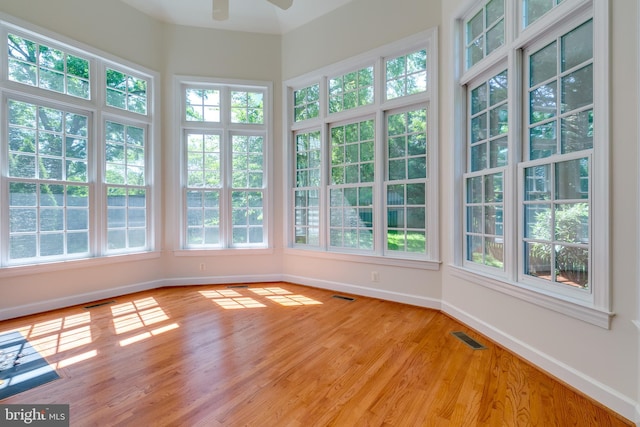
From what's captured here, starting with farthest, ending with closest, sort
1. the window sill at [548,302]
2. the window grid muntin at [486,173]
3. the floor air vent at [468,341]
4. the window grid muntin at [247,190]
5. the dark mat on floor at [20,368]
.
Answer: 1. the window grid muntin at [247,190]
2. the window grid muntin at [486,173]
3. the floor air vent at [468,341]
4. the dark mat on floor at [20,368]
5. the window sill at [548,302]

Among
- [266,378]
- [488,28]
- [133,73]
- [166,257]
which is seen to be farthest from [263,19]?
[266,378]

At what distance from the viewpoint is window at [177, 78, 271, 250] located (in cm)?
446

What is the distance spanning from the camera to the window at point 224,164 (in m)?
4.46

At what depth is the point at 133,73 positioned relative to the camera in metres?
4.10

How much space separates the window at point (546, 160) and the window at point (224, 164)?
9.93 ft

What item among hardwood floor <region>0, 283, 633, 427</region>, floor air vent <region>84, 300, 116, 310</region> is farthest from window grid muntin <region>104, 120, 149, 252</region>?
hardwood floor <region>0, 283, 633, 427</region>

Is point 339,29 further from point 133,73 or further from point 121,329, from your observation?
point 121,329

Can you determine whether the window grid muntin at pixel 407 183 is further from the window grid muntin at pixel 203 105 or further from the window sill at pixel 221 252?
the window grid muntin at pixel 203 105

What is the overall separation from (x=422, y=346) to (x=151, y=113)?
4530mm

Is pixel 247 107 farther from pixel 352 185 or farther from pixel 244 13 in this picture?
pixel 352 185

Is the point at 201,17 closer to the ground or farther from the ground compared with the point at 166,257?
farther from the ground

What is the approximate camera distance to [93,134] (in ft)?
12.2

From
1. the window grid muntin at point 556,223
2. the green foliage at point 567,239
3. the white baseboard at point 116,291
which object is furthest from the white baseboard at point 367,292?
the green foliage at point 567,239

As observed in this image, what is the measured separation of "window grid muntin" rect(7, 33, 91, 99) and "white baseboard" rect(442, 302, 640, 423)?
5.14 meters
